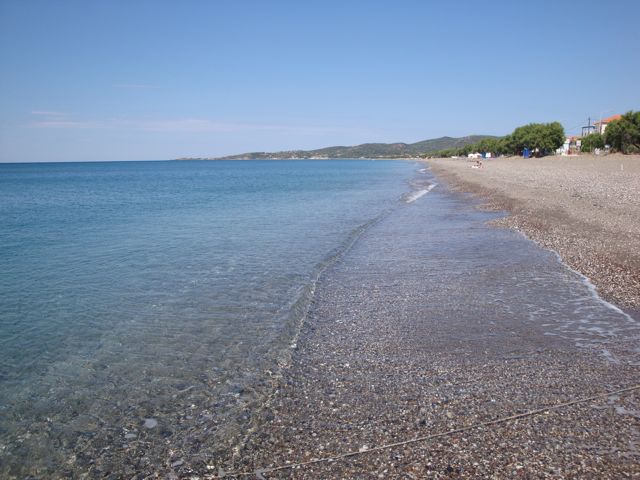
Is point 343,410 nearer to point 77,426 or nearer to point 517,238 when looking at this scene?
point 77,426

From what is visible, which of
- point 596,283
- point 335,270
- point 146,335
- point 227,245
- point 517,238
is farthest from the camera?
point 227,245

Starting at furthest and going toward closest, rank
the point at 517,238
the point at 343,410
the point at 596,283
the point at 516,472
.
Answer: the point at 517,238
the point at 596,283
the point at 343,410
the point at 516,472

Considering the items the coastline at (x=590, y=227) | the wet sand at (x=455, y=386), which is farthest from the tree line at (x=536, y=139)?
the wet sand at (x=455, y=386)

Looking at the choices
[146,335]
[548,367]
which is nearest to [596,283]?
[548,367]

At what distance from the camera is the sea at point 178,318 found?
5.85 m

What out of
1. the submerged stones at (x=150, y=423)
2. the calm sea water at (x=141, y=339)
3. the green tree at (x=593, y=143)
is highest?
the green tree at (x=593, y=143)

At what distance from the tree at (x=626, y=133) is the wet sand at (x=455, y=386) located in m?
76.1

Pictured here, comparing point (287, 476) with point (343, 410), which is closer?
point (287, 476)

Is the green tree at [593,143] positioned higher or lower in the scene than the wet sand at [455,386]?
higher

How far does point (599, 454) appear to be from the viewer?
16.1 ft

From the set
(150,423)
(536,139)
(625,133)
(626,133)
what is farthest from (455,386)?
(536,139)

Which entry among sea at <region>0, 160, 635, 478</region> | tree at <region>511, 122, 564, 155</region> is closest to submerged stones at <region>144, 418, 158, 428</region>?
sea at <region>0, 160, 635, 478</region>

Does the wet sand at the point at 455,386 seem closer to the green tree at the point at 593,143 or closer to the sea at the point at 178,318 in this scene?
the sea at the point at 178,318

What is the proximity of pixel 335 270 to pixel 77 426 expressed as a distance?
9.20 metres
